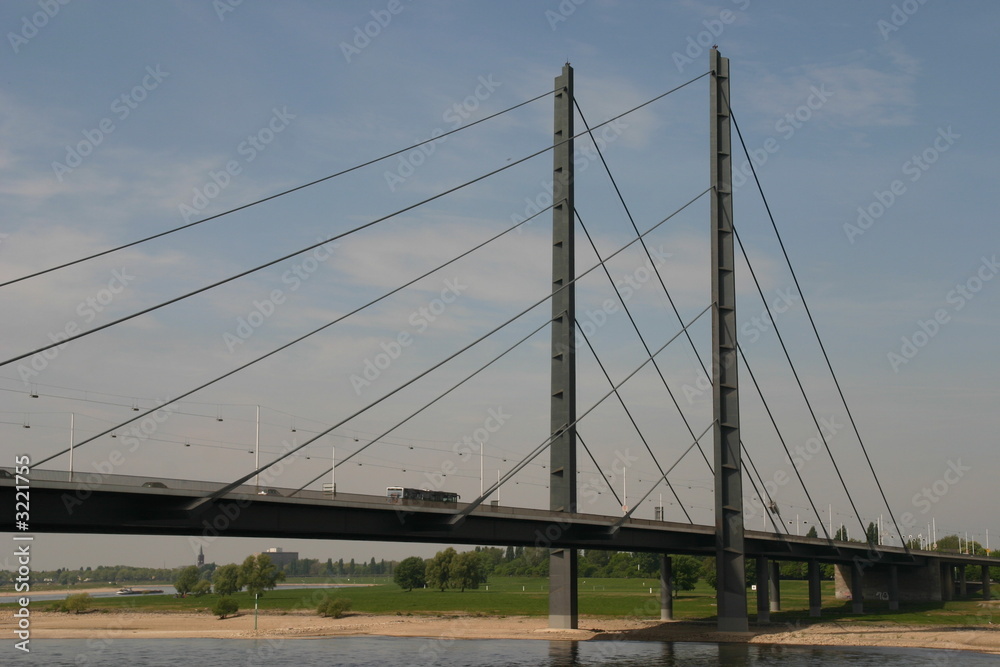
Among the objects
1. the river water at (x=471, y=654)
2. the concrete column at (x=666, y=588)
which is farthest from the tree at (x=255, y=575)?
the concrete column at (x=666, y=588)

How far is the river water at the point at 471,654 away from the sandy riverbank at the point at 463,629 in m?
2.82

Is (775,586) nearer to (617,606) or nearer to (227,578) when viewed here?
(617,606)

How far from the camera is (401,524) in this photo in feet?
156

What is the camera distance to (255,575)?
15300 centimetres

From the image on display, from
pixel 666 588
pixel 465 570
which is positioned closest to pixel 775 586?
pixel 666 588

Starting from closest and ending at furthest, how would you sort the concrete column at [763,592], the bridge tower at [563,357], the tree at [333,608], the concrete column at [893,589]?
the bridge tower at [563,357] < the concrete column at [763,592] < the concrete column at [893,589] < the tree at [333,608]

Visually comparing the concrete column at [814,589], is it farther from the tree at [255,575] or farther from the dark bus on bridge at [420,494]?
the tree at [255,575]

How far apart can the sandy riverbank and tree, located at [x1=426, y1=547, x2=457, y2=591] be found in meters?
31.4

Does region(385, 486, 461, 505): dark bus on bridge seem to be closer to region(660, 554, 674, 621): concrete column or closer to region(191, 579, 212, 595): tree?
region(660, 554, 674, 621): concrete column

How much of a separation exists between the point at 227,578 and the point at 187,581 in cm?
1533

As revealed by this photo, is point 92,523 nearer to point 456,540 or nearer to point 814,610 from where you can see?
point 456,540

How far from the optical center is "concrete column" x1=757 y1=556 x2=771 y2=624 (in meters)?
81.1

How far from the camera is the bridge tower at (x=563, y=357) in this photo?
203ft

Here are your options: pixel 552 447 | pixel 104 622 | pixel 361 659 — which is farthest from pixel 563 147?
pixel 104 622
